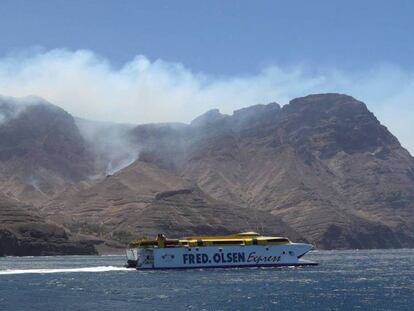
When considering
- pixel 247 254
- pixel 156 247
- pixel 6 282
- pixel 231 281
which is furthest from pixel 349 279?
pixel 6 282

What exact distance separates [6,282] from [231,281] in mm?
42451

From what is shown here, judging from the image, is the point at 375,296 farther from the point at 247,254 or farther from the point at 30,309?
the point at 247,254

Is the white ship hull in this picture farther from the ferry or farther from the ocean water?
the ocean water

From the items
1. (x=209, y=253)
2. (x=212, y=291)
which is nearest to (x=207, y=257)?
(x=209, y=253)

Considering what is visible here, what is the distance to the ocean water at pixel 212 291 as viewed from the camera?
104 m

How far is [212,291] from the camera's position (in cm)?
12231

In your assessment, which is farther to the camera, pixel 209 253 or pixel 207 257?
pixel 209 253

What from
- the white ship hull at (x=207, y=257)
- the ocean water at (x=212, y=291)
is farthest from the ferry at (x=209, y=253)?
the ocean water at (x=212, y=291)

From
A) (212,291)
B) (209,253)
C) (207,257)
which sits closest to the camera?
(212,291)

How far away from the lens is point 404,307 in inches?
3984

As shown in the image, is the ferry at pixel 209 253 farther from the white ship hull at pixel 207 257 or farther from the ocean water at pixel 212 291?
the ocean water at pixel 212 291

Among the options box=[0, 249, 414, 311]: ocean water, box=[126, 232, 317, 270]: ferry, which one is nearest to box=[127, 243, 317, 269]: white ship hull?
box=[126, 232, 317, 270]: ferry

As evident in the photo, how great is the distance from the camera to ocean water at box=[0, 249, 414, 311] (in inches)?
4112

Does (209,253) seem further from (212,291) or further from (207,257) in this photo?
(212,291)
